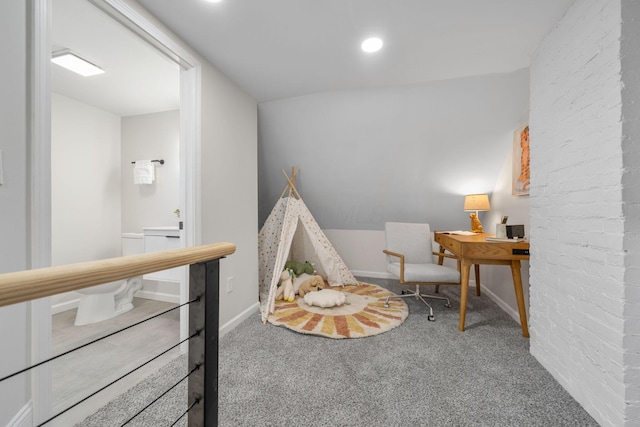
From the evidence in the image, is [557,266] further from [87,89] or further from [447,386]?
[87,89]

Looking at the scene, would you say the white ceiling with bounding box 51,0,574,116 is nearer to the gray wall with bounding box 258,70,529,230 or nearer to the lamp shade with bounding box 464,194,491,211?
the gray wall with bounding box 258,70,529,230

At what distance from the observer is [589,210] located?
140 centimetres

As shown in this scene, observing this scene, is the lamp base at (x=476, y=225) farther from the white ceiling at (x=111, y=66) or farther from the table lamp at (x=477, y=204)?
the white ceiling at (x=111, y=66)

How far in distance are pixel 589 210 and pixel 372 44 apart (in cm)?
165

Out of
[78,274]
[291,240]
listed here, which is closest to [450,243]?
[291,240]

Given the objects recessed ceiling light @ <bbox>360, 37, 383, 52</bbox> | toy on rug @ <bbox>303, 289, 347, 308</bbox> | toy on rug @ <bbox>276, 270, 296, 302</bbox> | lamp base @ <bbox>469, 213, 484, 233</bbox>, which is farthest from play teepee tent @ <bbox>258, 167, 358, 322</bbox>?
recessed ceiling light @ <bbox>360, 37, 383, 52</bbox>

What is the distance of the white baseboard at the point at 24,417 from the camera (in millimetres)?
1078

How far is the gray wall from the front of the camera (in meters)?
2.71

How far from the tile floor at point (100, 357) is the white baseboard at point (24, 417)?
0.82 ft

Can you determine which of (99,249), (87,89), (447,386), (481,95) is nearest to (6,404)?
(447,386)

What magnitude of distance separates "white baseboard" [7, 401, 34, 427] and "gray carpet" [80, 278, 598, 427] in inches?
10.2

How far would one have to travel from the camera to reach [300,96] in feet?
9.24

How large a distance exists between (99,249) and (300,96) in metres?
2.85

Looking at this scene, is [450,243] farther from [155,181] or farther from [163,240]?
[155,181]
